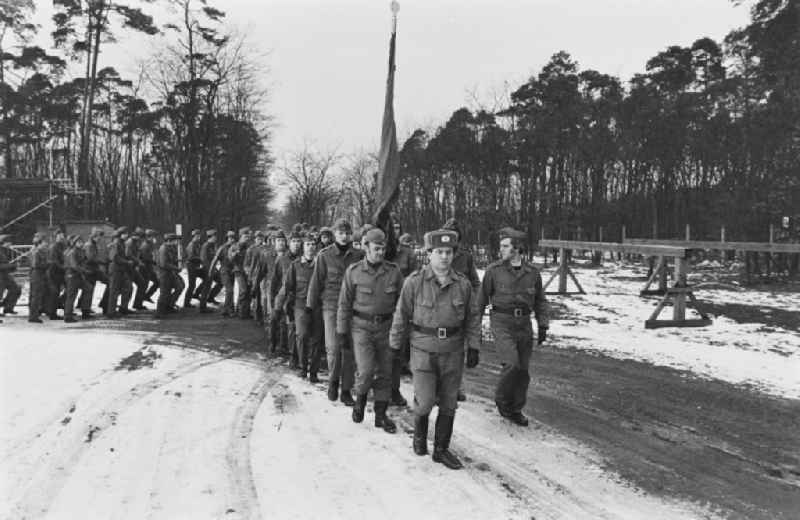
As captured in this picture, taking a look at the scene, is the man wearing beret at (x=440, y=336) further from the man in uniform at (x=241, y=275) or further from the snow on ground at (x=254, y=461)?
the man in uniform at (x=241, y=275)

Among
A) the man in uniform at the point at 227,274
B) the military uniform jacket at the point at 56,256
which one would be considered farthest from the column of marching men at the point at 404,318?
the military uniform jacket at the point at 56,256

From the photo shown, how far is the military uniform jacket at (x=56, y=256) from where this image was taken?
40.7ft

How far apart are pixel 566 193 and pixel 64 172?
1550 inches

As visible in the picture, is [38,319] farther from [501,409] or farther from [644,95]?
[644,95]

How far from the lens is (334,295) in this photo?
7.08m

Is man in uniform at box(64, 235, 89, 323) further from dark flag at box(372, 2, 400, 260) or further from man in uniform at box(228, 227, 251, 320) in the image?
dark flag at box(372, 2, 400, 260)

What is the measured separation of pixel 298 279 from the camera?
795cm

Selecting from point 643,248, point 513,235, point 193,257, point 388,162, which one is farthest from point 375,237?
point 643,248

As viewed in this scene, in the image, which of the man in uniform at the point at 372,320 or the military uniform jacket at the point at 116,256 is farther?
the military uniform jacket at the point at 116,256

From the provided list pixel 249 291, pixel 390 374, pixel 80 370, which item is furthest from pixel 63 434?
pixel 249 291

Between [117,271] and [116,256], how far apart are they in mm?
347

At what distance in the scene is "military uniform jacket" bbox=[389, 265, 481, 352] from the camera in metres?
5.02

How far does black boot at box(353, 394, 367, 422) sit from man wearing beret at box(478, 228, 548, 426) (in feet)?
4.89

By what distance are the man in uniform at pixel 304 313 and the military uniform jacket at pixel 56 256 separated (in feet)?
23.1
